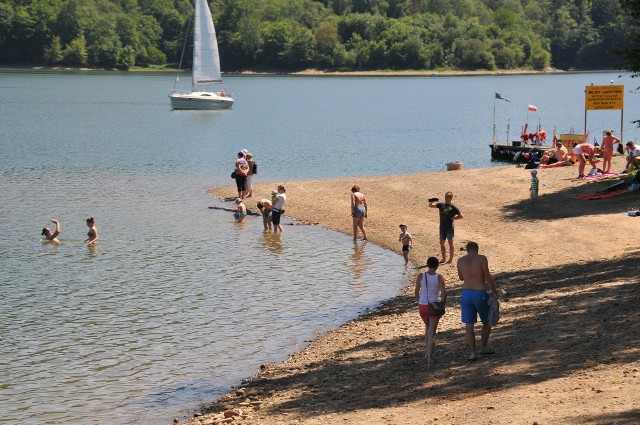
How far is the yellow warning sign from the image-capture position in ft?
139

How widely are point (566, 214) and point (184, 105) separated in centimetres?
6690

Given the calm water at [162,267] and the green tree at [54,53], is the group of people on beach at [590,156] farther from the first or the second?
the green tree at [54,53]

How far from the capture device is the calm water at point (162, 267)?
58.5ft

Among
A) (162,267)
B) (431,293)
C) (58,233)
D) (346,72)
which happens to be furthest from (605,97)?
(346,72)

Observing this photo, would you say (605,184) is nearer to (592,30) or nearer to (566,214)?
(566,214)

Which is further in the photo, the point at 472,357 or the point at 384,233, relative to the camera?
the point at 384,233

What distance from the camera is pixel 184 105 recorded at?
93.7 metres

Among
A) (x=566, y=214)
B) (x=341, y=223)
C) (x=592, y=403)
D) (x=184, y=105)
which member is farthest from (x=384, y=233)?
(x=184, y=105)

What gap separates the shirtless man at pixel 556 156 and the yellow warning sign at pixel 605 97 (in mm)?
3910

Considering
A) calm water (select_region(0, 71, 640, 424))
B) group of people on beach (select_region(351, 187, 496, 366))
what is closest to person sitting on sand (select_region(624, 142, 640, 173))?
calm water (select_region(0, 71, 640, 424))

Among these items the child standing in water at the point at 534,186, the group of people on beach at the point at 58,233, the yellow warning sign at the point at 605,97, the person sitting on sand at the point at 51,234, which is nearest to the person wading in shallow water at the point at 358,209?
the child standing in water at the point at 534,186

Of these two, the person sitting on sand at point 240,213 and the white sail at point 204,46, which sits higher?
the white sail at point 204,46

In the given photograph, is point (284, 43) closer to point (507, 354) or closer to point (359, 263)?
point (359, 263)

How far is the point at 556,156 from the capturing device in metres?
39.9
